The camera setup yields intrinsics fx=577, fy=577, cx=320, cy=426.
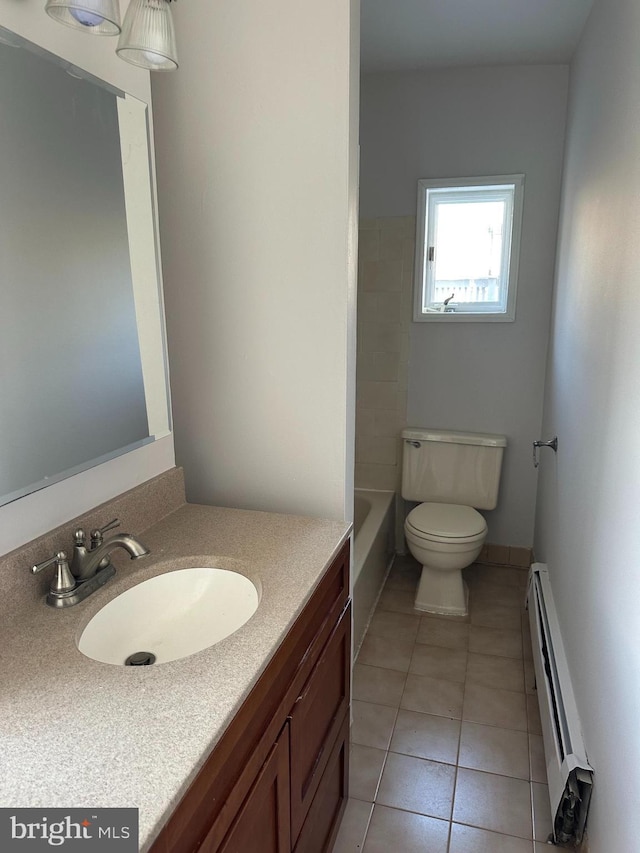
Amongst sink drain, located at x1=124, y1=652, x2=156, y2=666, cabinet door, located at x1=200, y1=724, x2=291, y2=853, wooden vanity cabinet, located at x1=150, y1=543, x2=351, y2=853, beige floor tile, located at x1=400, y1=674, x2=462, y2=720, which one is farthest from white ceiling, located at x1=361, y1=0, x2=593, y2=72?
beige floor tile, located at x1=400, y1=674, x2=462, y2=720

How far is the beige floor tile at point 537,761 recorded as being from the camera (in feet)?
6.12

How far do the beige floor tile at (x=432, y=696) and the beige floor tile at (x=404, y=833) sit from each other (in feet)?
1.50

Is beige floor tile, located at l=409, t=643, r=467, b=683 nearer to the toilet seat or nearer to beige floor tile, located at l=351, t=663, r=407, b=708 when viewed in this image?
beige floor tile, located at l=351, t=663, r=407, b=708

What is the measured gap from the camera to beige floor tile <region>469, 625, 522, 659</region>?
250 cm

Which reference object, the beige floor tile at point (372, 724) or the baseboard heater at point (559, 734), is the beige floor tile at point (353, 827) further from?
the baseboard heater at point (559, 734)

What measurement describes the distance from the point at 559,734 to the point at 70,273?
182 cm

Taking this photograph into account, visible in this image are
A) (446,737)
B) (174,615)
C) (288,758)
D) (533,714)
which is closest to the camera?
(288,758)

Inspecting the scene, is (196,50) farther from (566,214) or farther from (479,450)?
(479,450)

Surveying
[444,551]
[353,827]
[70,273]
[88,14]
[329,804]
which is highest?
[88,14]

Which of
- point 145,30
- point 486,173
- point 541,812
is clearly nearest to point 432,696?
point 541,812

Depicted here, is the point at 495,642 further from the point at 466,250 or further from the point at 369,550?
the point at 466,250

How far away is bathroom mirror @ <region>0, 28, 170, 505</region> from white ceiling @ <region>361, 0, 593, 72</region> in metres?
1.47

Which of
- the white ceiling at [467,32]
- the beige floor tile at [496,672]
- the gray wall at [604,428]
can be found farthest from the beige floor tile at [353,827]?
the white ceiling at [467,32]

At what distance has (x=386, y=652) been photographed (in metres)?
2.50
